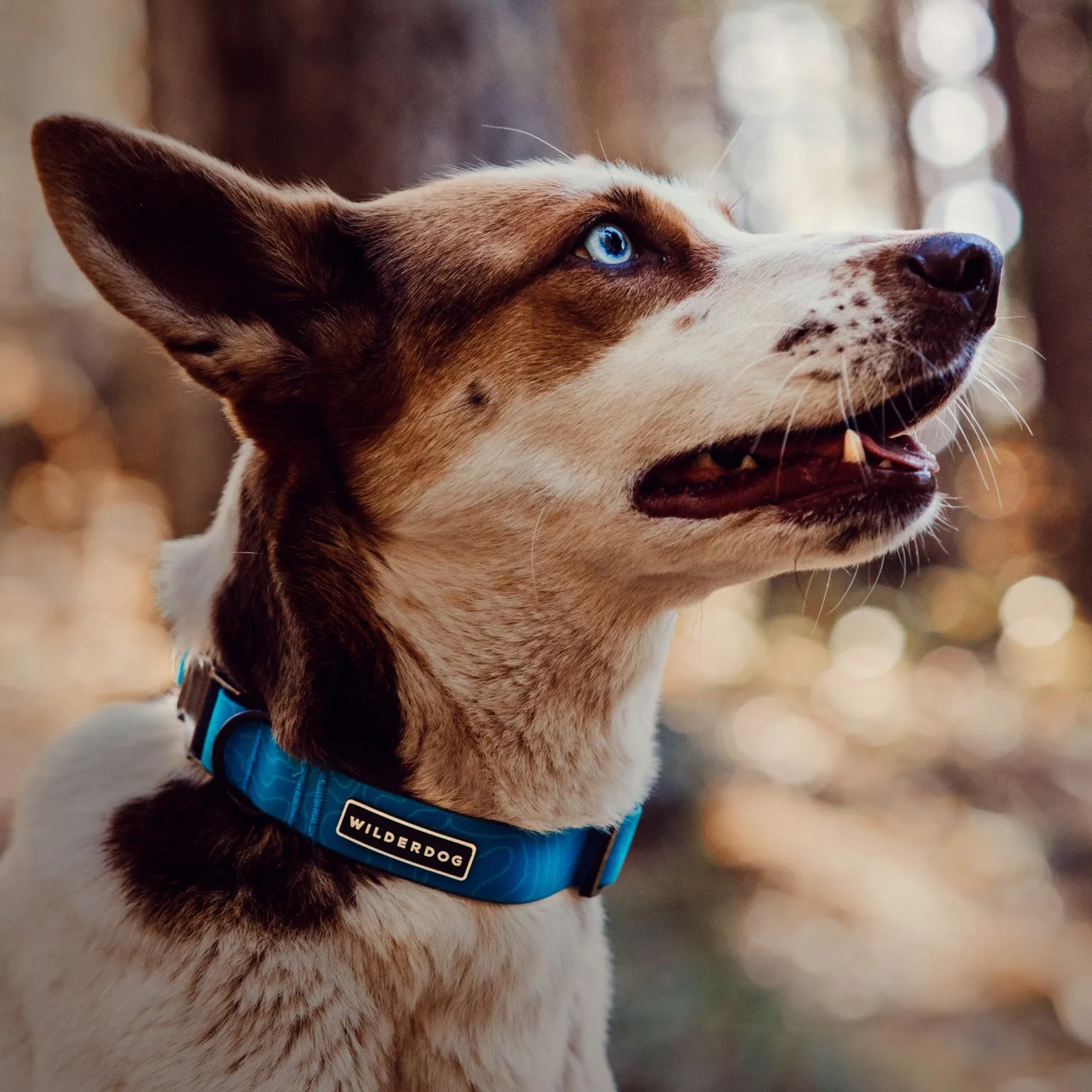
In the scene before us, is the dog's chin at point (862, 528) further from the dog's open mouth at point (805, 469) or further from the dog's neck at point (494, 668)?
the dog's neck at point (494, 668)

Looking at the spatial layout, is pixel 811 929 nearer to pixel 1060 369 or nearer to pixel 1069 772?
pixel 1069 772

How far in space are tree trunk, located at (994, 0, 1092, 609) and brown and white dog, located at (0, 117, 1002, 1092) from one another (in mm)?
2084

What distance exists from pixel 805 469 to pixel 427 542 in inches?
20.3

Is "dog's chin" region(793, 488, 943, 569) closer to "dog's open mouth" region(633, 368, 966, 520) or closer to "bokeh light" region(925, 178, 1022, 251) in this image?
"dog's open mouth" region(633, 368, 966, 520)

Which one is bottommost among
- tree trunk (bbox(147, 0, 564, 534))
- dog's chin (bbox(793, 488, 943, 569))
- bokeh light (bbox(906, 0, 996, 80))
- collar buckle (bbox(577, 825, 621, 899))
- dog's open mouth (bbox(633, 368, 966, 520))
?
collar buckle (bbox(577, 825, 621, 899))

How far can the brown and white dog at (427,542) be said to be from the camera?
108 cm

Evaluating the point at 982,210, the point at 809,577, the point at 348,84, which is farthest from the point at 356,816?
the point at 982,210

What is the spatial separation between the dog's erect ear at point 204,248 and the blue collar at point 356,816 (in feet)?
1.36

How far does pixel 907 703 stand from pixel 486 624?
298cm

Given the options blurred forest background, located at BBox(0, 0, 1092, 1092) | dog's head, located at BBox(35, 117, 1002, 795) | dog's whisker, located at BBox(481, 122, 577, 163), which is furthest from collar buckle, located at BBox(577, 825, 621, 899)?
dog's whisker, located at BBox(481, 122, 577, 163)

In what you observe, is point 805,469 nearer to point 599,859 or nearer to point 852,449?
point 852,449

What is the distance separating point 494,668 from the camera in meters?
1.25

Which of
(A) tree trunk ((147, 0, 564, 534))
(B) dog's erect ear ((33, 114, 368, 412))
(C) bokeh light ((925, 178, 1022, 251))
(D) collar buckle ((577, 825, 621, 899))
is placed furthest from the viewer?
(C) bokeh light ((925, 178, 1022, 251))

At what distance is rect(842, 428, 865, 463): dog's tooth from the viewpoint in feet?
3.75
